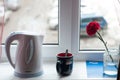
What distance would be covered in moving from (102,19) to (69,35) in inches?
9.0

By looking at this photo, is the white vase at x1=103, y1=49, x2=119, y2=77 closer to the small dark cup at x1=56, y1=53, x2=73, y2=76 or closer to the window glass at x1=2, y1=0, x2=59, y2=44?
the small dark cup at x1=56, y1=53, x2=73, y2=76

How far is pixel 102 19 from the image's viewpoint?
5.16 ft

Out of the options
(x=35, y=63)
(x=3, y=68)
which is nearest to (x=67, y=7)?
(x=35, y=63)

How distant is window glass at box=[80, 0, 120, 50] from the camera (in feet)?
5.08

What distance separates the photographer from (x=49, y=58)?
5.29ft

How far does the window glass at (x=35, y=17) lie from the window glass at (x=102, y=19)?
0.56ft

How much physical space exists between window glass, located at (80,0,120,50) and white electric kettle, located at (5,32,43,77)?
0.36m

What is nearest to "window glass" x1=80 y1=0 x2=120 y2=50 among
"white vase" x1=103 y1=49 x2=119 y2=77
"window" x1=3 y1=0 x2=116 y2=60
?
"window" x1=3 y1=0 x2=116 y2=60

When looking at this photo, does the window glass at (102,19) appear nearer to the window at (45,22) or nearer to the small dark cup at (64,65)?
the window at (45,22)

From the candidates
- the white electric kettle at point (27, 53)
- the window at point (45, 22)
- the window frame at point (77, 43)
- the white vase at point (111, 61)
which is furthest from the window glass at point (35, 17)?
the white vase at point (111, 61)

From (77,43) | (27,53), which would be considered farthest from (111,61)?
(27,53)

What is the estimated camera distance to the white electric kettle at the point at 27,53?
1.33 metres

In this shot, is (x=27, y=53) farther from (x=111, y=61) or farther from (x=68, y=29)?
(x=111, y=61)

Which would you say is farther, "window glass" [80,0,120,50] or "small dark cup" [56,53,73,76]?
"window glass" [80,0,120,50]
